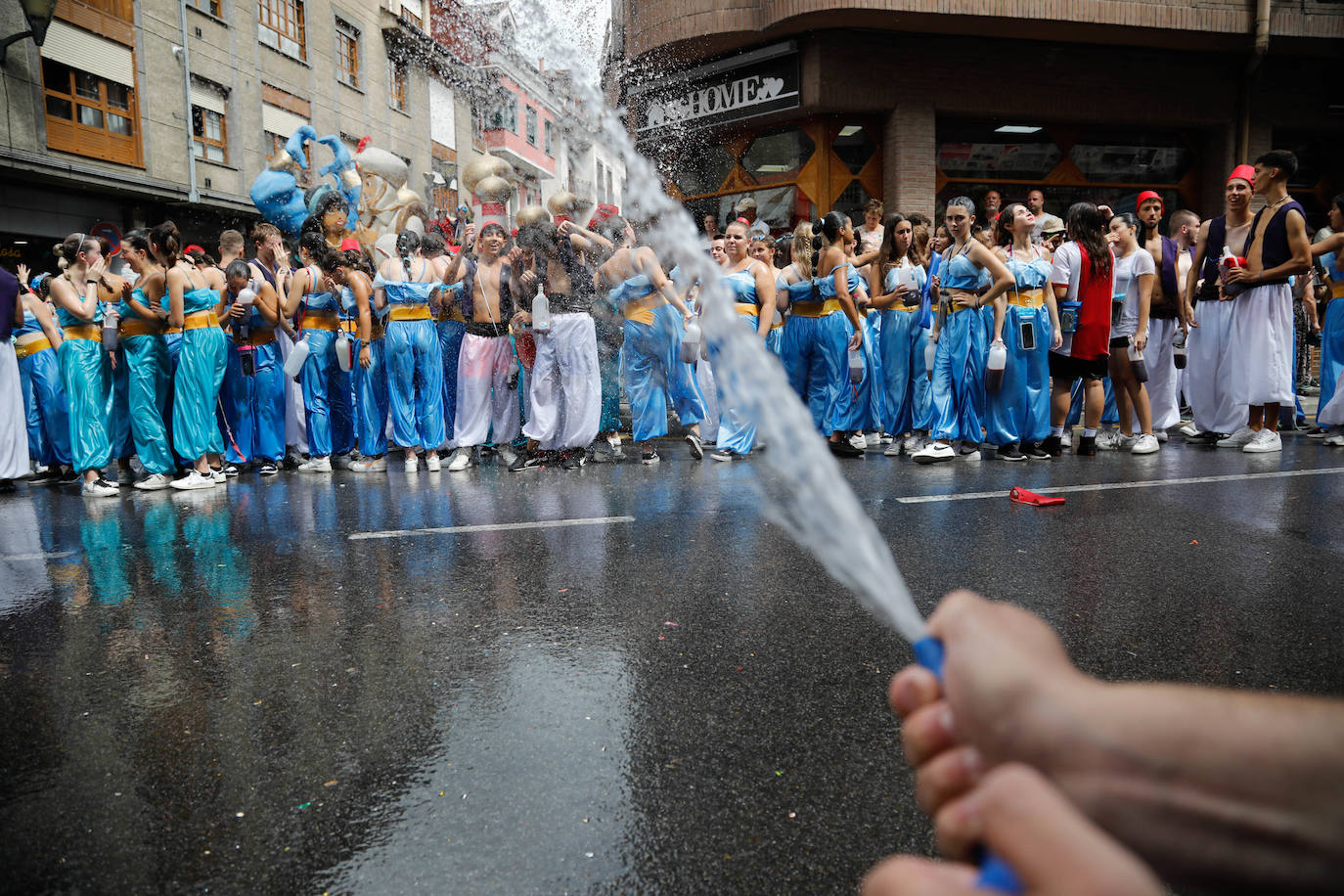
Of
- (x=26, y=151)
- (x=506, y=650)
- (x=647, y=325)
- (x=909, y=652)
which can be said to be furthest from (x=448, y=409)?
(x=26, y=151)

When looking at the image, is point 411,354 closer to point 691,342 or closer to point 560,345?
point 560,345

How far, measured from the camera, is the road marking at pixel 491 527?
555 centimetres

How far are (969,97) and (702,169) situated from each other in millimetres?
4803

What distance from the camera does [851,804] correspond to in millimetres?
2242

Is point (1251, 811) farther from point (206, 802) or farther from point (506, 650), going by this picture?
point (506, 650)

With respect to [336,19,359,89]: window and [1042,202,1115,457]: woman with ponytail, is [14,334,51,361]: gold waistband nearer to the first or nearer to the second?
[1042,202,1115,457]: woman with ponytail

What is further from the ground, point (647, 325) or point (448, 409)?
point (647, 325)

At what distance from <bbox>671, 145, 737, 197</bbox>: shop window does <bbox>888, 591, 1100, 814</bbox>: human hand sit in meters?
17.2

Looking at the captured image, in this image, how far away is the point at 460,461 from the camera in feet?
28.6

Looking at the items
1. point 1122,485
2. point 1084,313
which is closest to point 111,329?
point 1122,485

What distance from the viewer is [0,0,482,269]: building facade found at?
57.4 ft

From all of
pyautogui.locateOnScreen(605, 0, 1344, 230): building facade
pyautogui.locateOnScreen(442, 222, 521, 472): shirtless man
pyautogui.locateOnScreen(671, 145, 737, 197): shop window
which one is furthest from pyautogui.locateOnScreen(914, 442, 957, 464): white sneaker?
pyautogui.locateOnScreen(671, 145, 737, 197): shop window

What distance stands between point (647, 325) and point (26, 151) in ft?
47.9

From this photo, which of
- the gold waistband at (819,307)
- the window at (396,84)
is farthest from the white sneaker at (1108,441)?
the window at (396,84)
